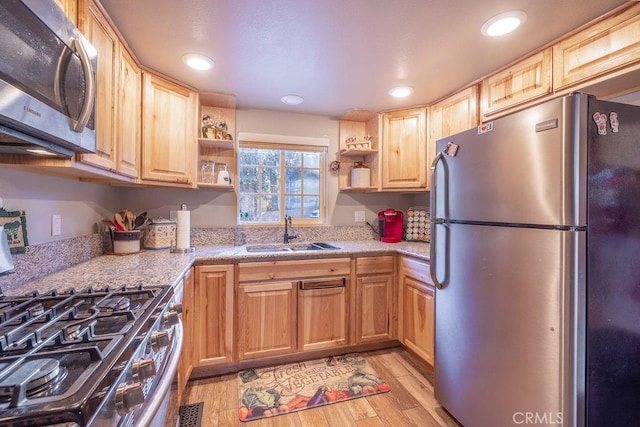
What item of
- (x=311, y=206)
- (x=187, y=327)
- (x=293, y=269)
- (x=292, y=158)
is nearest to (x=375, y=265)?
(x=293, y=269)

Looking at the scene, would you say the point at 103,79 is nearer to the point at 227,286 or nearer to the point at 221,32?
the point at 221,32

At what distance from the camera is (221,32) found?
4.91 ft

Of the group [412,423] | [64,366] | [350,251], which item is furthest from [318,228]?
[64,366]

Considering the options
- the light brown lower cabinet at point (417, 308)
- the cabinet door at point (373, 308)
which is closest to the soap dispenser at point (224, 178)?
the cabinet door at point (373, 308)

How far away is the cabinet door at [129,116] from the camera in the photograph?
1.55 metres

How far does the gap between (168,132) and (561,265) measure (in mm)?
2342

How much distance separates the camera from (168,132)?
201cm

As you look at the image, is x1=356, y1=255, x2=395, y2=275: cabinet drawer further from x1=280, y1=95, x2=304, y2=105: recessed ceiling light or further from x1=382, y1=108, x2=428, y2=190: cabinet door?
x1=280, y1=95, x2=304, y2=105: recessed ceiling light

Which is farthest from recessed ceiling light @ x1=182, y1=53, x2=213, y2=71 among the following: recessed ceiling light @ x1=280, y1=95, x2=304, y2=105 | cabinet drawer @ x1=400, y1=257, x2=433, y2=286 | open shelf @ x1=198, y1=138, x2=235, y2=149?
cabinet drawer @ x1=400, y1=257, x2=433, y2=286

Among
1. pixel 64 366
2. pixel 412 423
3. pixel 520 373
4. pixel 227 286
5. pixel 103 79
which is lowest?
pixel 412 423

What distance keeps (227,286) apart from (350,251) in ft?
3.13

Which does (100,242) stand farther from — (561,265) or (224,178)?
(561,265)

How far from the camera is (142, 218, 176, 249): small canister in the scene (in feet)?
7.01

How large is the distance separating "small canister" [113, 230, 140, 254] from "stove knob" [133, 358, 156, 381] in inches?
60.4
